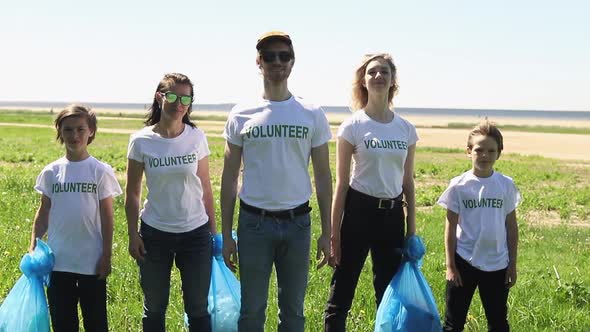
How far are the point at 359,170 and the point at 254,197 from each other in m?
0.85

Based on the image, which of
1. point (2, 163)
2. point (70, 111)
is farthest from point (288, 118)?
point (2, 163)

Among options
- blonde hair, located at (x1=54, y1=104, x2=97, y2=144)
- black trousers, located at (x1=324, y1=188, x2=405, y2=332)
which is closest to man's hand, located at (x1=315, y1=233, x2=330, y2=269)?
black trousers, located at (x1=324, y1=188, x2=405, y2=332)

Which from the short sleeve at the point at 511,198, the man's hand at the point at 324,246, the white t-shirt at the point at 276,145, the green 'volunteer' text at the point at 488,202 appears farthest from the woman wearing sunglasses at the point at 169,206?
the short sleeve at the point at 511,198

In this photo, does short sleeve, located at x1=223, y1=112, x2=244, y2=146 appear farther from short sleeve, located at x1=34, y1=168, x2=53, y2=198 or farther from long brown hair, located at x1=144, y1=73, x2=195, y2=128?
short sleeve, located at x1=34, y1=168, x2=53, y2=198

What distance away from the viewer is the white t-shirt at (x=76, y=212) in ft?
12.0

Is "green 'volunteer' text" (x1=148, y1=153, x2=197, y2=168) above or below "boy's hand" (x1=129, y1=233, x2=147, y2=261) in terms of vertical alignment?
above

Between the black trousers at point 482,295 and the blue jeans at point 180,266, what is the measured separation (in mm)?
1587

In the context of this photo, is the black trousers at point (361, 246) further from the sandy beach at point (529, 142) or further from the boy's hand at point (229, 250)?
the sandy beach at point (529, 142)

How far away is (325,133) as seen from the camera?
11.5ft

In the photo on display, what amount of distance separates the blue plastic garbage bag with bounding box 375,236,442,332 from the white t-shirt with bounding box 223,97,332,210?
3.18ft

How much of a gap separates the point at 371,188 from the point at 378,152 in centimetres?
24

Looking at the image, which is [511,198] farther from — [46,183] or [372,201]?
[46,183]

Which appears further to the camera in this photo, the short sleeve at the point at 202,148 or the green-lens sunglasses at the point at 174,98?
the short sleeve at the point at 202,148

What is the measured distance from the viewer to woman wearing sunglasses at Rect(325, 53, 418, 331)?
12.8ft
